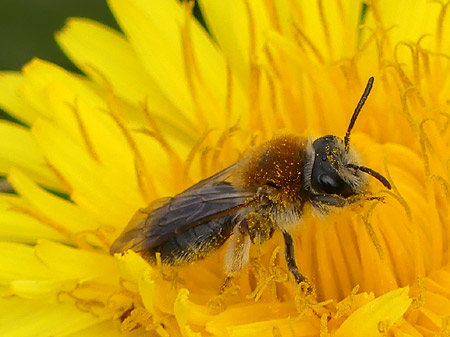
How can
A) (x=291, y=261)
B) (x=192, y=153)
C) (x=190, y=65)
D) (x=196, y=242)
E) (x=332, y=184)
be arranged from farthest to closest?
1. (x=190, y=65)
2. (x=192, y=153)
3. (x=291, y=261)
4. (x=196, y=242)
5. (x=332, y=184)

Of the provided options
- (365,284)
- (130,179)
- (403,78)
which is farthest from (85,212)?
(403,78)

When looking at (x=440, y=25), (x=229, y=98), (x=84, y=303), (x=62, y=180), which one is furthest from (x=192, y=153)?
(x=440, y=25)

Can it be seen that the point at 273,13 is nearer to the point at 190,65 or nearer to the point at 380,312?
the point at 190,65

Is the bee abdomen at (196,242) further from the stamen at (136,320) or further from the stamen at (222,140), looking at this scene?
the stamen at (222,140)

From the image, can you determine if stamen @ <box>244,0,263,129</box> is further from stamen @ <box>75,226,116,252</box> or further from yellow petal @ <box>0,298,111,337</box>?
yellow petal @ <box>0,298,111,337</box>

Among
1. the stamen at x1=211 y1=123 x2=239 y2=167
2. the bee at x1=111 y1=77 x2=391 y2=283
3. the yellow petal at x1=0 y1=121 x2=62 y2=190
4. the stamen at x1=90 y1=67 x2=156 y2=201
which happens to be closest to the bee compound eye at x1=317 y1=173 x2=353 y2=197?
the bee at x1=111 y1=77 x2=391 y2=283

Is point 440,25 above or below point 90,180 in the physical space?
above

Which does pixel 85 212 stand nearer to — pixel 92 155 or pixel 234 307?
pixel 92 155

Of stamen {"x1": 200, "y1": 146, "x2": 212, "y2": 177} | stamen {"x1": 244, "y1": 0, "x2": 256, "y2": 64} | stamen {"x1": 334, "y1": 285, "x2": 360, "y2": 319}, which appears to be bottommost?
stamen {"x1": 334, "y1": 285, "x2": 360, "y2": 319}
